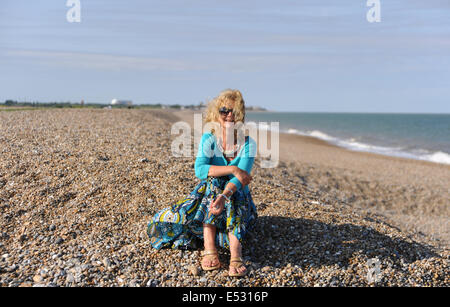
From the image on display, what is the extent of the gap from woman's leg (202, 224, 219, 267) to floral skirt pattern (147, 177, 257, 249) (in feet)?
0.24

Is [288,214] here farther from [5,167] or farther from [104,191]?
[5,167]

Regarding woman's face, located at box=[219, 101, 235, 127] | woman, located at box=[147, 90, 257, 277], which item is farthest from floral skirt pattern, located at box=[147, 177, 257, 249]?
woman's face, located at box=[219, 101, 235, 127]

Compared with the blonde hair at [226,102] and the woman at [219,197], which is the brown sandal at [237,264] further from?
the blonde hair at [226,102]

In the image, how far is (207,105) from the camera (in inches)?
182

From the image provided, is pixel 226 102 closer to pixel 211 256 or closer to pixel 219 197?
pixel 219 197

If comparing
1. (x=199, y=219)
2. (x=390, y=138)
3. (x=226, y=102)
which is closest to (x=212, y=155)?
(x=226, y=102)

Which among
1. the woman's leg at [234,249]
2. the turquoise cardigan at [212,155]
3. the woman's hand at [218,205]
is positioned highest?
the turquoise cardigan at [212,155]

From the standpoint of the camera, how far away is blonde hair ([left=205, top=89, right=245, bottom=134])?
4.45 metres

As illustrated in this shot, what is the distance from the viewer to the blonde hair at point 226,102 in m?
4.45

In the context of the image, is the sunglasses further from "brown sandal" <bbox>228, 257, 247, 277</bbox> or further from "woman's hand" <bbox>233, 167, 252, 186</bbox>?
"brown sandal" <bbox>228, 257, 247, 277</bbox>

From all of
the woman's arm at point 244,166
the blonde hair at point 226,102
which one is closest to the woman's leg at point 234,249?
the woman's arm at point 244,166

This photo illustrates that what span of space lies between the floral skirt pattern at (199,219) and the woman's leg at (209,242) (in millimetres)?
74
